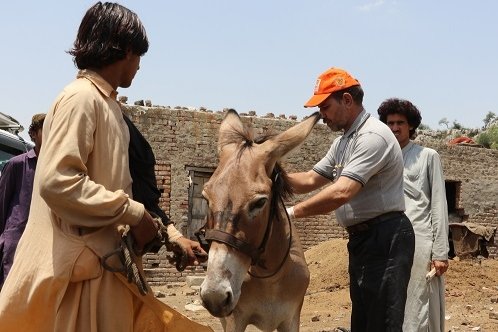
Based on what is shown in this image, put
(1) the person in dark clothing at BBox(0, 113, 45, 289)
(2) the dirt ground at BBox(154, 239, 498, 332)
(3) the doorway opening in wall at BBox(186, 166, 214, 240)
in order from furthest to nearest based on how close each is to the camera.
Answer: (3) the doorway opening in wall at BBox(186, 166, 214, 240) < (2) the dirt ground at BBox(154, 239, 498, 332) < (1) the person in dark clothing at BBox(0, 113, 45, 289)

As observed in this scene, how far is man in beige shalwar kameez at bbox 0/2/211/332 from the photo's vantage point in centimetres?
292

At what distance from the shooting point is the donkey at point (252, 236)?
12.4 feet

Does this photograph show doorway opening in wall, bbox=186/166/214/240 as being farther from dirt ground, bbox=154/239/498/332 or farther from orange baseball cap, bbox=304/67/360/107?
orange baseball cap, bbox=304/67/360/107

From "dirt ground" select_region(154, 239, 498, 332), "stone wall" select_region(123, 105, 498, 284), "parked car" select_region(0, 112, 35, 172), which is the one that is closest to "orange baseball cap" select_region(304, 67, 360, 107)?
"parked car" select_region(0, 112, 35, 172)

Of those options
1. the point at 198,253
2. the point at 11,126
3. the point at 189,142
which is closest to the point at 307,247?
the point at 189,142

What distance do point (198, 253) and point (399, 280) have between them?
1849 mm

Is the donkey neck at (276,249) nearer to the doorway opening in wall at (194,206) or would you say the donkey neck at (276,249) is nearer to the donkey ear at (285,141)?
Result: the donkey ear at (285,141)

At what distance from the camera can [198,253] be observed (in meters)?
3.40

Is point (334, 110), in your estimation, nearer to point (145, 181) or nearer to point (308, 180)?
point (308, 180)

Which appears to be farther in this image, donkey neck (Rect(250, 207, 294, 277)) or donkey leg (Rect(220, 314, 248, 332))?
donkey leg (Rect(220, 314, 248, 332))

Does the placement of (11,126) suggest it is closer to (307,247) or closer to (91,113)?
(91,113)

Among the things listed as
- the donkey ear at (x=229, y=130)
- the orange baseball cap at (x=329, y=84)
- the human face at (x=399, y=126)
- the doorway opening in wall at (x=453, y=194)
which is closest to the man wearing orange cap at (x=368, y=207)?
the orange baseball cap at (x=329, y=84)

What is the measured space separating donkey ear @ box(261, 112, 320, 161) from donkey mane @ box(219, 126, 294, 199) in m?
0.11

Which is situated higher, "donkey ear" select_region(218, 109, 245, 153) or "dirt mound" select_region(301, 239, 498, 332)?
"donkey ear" select_region(218, 109, 245, 153)
